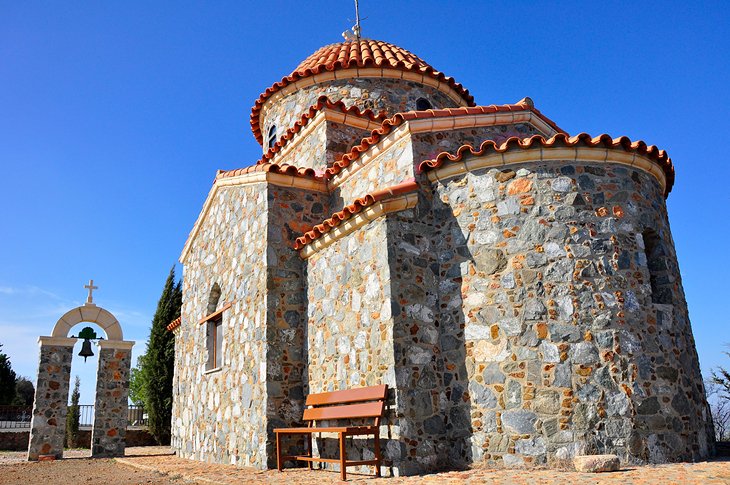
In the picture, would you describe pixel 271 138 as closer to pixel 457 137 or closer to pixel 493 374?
pixel 457 137

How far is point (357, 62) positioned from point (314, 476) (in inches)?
332

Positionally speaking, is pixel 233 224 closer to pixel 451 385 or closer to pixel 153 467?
pixel 153 467

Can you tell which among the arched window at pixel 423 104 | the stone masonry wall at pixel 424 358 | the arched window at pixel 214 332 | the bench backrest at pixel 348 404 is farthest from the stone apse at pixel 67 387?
the stone masonry wall at pixel 424 358

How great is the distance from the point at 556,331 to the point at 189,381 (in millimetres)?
7876

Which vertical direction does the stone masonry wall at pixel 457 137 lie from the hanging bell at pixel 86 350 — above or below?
above

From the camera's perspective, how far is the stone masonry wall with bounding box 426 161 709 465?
20.5 ft

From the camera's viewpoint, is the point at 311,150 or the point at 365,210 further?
the point at 311,150

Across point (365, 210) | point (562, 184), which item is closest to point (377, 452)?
point (365, 210)

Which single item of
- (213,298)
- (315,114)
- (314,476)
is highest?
(315,114)

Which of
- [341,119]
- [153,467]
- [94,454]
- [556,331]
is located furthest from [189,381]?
[556,331]

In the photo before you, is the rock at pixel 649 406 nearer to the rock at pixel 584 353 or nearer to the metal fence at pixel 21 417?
the rock at pixel 584 353

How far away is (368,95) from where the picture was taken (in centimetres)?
1192

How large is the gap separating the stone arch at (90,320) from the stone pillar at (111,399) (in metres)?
0.29

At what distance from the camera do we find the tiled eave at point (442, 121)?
8422 mm
